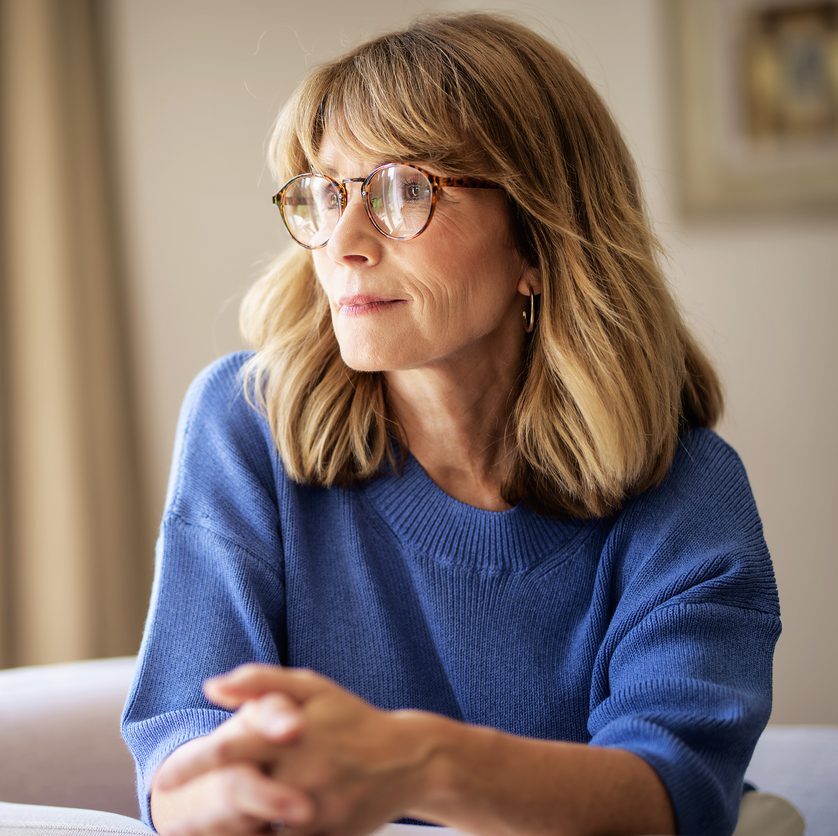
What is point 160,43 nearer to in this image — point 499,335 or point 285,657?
point 499,335

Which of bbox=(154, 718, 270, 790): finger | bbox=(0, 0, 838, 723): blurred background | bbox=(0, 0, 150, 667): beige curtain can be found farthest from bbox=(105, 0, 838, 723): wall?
bbox=(154, 718, 270, 790): finger

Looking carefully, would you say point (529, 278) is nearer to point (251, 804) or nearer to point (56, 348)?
point (251, 804)

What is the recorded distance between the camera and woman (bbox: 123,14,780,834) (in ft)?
4.08

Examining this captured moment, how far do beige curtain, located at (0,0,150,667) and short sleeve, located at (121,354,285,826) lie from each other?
1229mm

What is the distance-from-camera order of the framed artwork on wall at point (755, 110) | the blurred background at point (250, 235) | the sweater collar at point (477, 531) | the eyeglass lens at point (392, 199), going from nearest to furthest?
1. the eyeglass lens at point (392, 199)
2. the sweater collar at point (477, 531)
3. the blurred background at point (250, 235)
4. the framed artwork on wall at point (755, 110)

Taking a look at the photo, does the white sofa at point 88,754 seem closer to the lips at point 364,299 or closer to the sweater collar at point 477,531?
the sweater collar at point 477,531

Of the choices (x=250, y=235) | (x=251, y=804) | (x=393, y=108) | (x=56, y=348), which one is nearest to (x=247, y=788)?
(x=251, y=804)

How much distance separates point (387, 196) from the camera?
1.26 meters

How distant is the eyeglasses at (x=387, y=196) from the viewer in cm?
125

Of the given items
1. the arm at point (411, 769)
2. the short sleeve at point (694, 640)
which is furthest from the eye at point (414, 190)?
the arm at point (411, 769)

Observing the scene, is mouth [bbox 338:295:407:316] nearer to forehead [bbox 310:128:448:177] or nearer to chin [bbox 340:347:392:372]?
chin [bbox 340:347:392:372]

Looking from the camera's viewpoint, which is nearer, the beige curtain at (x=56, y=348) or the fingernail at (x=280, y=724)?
the fingernail at (x=280, y=724)

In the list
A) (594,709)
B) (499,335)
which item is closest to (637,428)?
(499,335)

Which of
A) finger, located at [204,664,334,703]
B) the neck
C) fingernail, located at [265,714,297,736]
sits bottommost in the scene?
fingernail, located at [265,714,297,736]
